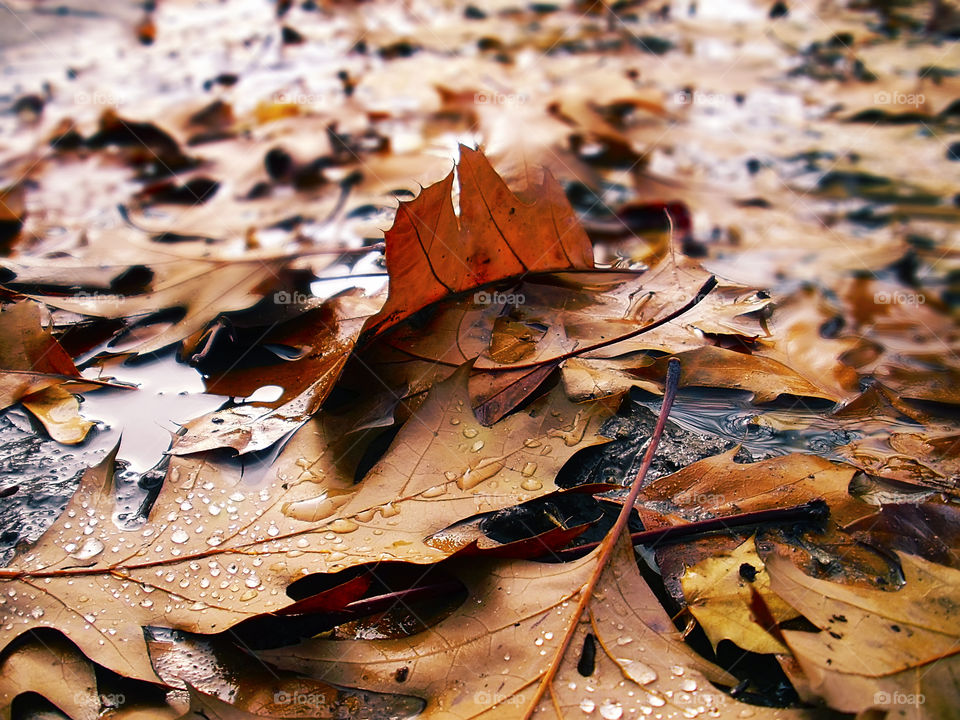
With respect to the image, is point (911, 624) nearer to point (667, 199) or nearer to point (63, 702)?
point (63, 702)

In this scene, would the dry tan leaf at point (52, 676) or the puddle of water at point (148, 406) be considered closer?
the dry tan leaf at point (52, 676)

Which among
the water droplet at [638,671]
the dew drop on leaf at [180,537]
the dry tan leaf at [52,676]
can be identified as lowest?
the dry tan leaf at [52,676]

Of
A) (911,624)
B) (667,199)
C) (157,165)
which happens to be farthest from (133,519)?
(157,165)

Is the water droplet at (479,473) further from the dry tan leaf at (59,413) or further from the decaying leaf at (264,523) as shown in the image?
the dry tan leaf at (59,413)

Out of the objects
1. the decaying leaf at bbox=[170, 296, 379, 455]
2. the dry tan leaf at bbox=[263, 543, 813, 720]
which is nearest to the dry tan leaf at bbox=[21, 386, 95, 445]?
the decaying leaf at bbox=[170, 296, 379, 455]

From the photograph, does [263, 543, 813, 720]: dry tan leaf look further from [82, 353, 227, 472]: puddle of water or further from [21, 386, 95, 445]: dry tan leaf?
[21, 386, 95, 445]: dry tan leaf

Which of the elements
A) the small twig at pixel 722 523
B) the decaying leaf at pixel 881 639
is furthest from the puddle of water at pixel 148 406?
the decaying leaf at pixel 881 639

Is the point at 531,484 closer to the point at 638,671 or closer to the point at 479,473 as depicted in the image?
the point at 479,473

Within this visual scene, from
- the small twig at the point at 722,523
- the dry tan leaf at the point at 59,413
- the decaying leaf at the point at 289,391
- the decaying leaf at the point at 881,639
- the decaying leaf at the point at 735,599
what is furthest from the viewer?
the dry tan leaf at the point at 59,413

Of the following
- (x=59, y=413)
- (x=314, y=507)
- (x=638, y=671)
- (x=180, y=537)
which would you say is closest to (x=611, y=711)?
(x=638, y=671)

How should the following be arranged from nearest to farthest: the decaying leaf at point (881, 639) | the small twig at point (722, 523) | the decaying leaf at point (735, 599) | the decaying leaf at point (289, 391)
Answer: the decaying leaf at point (881, 639)
the decaying leaf at point (735, 599)
the small twig at point (722, 523)
the decaying leaf at point (289, 391)
